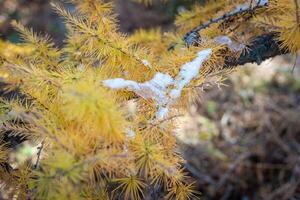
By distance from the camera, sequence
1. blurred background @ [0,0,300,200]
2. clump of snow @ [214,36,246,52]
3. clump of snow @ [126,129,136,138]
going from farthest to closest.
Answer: blurred background @ [0,0,300,200] → clump of snow @ [214,36,246,52] → clump of snow @ [126,129,136,138]

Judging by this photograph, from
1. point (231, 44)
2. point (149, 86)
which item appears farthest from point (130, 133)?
point (231, 44)

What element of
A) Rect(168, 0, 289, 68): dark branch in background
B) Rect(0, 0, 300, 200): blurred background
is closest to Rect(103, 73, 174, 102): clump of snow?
Rect(168, 0, 289, 68): dark branch in background

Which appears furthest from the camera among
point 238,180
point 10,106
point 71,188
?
point 238,180

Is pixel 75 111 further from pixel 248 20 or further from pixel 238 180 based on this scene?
pixel 238 180

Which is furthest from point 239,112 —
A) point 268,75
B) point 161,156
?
point 161,156

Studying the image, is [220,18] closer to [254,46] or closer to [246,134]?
[254,46]

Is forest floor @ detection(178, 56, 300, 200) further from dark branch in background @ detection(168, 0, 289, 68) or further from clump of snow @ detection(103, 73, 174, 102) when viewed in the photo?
clump of snow @ detection(103, 73, 174, 102)
